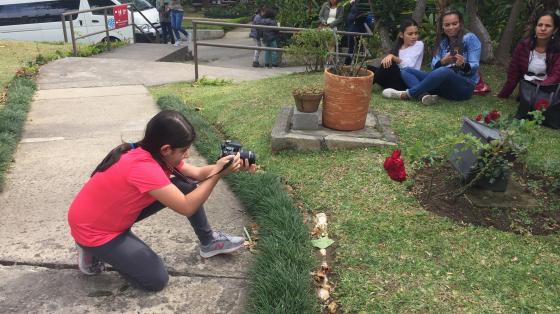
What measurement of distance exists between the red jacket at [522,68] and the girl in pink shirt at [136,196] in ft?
12.5

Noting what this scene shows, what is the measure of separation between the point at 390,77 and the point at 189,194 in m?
3.92

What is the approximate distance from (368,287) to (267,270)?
0.52 m

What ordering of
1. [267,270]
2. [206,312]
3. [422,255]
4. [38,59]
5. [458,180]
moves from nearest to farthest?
[206,312], [267,270], [422,255], [458,180], [38,59]

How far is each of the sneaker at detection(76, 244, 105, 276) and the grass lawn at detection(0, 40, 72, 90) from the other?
5110 millimetres

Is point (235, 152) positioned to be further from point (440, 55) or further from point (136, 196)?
point (440, 55)

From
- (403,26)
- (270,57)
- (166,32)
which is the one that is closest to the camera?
(403,26)

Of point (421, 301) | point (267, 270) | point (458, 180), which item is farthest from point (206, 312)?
point (458, 180)

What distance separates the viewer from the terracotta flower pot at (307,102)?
4078 mm

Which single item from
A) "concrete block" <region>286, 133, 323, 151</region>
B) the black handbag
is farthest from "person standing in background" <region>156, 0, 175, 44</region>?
the black handbag

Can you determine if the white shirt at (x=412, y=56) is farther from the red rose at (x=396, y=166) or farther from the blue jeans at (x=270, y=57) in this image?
the blue jeans at (x=270, y=57)

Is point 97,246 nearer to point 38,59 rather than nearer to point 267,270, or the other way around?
point 267,270

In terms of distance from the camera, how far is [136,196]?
227 cm

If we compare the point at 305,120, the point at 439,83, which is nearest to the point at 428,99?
the point at 439,83

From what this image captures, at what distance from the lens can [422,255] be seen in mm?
2627
